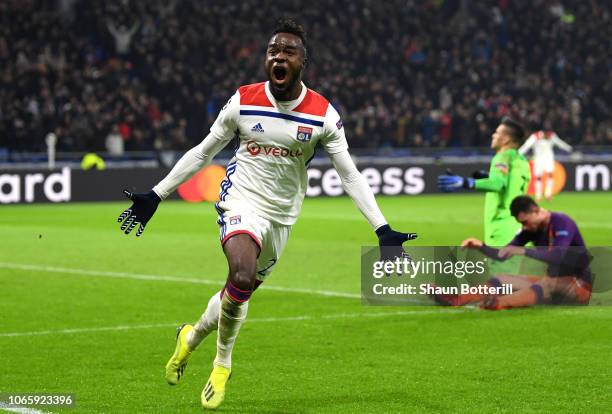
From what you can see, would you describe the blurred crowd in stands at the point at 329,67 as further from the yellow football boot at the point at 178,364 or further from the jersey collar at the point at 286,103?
the jersey collar at the point at 286,103

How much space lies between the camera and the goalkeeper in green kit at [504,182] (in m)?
11.6

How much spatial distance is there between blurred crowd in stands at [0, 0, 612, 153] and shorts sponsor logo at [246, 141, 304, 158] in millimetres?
22120

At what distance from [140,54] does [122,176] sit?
19.5 feet

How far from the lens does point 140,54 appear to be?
1261 inches

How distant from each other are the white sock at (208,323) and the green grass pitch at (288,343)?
1.14ft

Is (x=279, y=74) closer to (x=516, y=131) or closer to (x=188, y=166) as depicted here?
(x=188, y=166)

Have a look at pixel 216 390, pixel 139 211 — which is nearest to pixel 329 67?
pixel 139 211

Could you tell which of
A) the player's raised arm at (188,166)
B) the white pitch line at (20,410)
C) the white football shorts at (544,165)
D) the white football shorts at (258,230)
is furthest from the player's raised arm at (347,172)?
the white football shorts at (544,165)

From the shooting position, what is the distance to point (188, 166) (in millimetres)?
7254

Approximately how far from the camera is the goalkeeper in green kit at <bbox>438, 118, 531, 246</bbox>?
38.2 feet

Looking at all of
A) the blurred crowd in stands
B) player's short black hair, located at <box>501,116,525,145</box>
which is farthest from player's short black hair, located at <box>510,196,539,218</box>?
the blurred crowd in stands

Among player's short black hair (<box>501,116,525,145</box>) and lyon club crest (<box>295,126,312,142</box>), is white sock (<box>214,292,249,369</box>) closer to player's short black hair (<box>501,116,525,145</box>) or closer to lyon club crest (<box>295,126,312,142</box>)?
lyon club crest (<box>295,126,312,142</box>)

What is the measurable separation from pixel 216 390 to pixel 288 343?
2.58m

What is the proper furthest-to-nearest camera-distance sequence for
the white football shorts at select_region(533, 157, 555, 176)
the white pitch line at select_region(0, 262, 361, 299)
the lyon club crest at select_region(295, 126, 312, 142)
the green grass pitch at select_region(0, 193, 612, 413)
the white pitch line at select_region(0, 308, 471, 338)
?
the white football shorts at select_region(533, 157, 555, 176) < the white pitch line at select_region(0, 262, 361, 299) < the white pitch line at select_region(0, 308, 471, 338) < the green grass pitch at select_region(0, 193, 612, 413) < the lyon club crest at select_region(295, 126, 312, 142)
